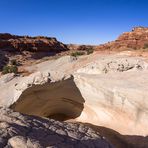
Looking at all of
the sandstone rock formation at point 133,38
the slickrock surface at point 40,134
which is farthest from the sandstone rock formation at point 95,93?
the sandstone rock formation at point 133,38

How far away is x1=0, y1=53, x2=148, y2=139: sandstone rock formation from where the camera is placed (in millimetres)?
9930

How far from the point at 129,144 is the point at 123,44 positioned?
178 ft

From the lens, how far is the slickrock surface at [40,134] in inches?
260

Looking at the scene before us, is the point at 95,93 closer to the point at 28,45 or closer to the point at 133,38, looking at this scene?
the point at 133,38

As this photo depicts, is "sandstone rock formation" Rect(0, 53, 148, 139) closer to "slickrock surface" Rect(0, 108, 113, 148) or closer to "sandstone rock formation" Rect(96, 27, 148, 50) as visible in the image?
"slickrock surface" Rect(0, 108, 113, 148)

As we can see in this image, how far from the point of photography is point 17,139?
6617 mm

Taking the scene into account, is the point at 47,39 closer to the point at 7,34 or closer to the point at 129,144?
the point at 7,34

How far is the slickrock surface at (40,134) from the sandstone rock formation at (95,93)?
191 cm

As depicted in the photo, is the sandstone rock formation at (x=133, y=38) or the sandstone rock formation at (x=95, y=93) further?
the sandstone rock formation at (x=133, y=38)

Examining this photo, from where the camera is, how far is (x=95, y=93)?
10.5 m

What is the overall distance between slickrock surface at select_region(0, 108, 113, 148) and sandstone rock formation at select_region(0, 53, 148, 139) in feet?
6.27

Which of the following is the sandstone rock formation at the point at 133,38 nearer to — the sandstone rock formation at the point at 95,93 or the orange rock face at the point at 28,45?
the orange rock face at the point at 28,45

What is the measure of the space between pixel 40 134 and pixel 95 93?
3.55 meters

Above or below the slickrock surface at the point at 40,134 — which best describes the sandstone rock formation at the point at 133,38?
below
